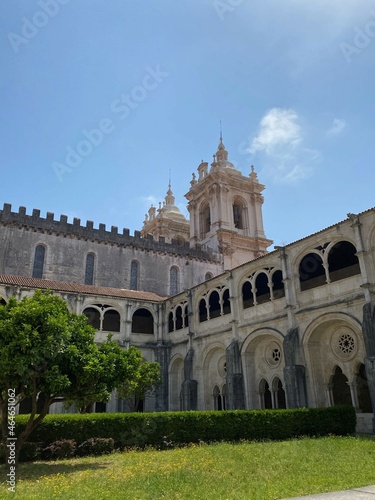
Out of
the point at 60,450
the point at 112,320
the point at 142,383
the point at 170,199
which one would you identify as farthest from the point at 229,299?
the point at 170,199

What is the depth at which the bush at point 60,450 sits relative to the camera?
14.2 meters

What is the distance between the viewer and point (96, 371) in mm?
12500

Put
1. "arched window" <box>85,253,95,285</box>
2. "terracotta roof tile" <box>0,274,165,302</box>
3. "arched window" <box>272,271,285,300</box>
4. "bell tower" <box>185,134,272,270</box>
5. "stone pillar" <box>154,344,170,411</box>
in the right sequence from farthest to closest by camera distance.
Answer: "bell tower" <box>185,134,272,270</box> → "arched window" <box>85,253,95,285</box> → "stone pillar" <box>154,344,170,411</box> → "terracotta roof tile" <box>0,274,165,302</box> → "arched window" <box>272,271,285,300</box>

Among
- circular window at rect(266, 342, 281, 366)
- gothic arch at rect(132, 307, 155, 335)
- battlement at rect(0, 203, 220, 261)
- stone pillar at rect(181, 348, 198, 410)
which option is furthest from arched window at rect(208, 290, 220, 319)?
battlement at rect(0, 203, 220, 261)

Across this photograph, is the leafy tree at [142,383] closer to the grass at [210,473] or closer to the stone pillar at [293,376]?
the stone pillar at [293,376]

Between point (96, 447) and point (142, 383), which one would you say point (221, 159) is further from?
point (96, 447)

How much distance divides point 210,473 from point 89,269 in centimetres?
2818

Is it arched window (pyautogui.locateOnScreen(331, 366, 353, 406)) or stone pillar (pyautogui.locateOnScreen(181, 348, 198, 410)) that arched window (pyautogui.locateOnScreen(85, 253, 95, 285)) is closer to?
stone pillar (pyautogui.locateOnScreen(181, 348, 198, 410))

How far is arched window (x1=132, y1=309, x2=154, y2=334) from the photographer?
33781 mm

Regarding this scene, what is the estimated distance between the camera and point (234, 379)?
25.3m

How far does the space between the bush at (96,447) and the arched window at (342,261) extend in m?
14.0

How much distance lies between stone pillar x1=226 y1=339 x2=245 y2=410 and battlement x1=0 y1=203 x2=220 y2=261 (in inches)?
639

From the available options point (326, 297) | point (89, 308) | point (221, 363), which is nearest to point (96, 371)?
point (326, 297)

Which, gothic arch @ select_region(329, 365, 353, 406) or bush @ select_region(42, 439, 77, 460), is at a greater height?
gothic arch @ select_region(329, 365, 353, 406)
